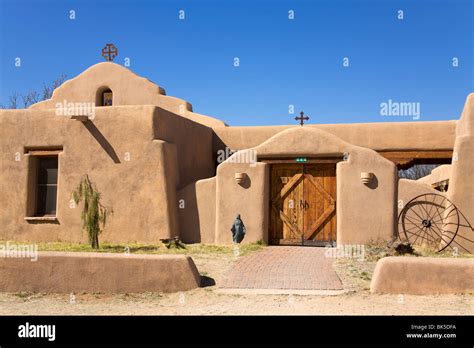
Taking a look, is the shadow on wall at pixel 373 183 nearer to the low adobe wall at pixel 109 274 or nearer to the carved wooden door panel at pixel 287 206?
the carved wooden door panel at pixel 287 206

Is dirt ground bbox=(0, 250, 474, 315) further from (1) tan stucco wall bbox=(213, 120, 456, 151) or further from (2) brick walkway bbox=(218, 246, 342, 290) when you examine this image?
(1) tan stucco wall bbox=(213, 120, 456, 151)

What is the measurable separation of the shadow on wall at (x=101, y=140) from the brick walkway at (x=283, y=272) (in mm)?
5285

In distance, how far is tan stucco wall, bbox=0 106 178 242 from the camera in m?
14.2

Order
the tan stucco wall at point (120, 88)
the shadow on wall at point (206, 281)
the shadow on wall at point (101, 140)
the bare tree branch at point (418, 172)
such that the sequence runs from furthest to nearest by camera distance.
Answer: the bare tree branch at point (418, 172) < the tan stucco wall at point (120, 88) < the shadow on wall at point (101, 140) < the shadow on wall at point (206, 281)

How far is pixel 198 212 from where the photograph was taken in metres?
14.6

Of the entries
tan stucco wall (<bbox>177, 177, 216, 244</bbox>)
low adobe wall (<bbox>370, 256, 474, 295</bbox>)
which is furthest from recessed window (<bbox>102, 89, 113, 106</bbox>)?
low adobe wall (<bbox>370, 256, 474, 295</bbox>)

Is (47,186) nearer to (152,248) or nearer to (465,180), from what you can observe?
(152,248)

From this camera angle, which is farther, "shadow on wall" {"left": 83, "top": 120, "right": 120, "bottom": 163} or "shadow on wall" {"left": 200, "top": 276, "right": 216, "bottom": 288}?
"shadow on wall" {"left": 83, "top": 120, "right": 120, "bottom": 163}

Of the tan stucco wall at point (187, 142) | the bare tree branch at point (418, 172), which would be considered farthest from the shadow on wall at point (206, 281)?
the bare tree branch at point (418, 172)

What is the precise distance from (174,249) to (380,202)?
18.3ft

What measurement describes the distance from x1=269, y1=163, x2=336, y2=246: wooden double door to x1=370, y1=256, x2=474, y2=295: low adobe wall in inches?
198

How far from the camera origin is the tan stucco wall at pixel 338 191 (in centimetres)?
1326

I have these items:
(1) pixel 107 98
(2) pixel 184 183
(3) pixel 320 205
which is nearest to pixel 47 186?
(2) pixel 184 183

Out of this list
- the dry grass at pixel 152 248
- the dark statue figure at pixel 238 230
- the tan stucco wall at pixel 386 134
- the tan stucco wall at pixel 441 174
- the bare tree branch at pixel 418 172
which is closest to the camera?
the dry grass at pixel 152 248
